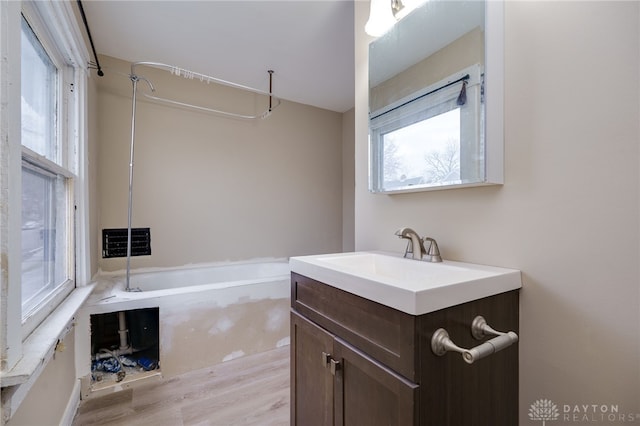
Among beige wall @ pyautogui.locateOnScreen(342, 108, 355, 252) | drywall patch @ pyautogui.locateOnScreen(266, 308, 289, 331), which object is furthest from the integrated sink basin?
beige wall @ pyautogui.locateOnScreen(342, 108, 355, 252)

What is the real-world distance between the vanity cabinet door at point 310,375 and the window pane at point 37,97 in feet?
4.23

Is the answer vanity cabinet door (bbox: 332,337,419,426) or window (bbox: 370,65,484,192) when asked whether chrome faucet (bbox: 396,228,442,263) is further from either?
vanity cabinet door (bbox: 332,337,419,426)

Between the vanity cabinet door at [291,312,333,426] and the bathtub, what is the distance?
Answer: 98 centimetres

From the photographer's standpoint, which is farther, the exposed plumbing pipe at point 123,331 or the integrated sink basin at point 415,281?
the exposed plumbing pipe at point 123,331

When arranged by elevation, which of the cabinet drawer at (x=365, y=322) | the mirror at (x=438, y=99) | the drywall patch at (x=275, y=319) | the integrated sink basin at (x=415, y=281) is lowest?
the drywall patch at (x=275, y=319)

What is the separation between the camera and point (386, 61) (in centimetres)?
130

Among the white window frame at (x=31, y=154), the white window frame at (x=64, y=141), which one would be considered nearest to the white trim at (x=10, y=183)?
the white window frame at (x=31, y=154)

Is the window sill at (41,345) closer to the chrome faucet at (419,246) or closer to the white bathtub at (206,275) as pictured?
the white bathtub at (206,275)

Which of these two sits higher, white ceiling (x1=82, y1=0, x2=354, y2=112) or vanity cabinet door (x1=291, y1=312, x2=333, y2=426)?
white ceiling (x1=82, y1=0, x2=354, y2=112)

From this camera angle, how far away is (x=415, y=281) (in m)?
0.75

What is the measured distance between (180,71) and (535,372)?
250cm

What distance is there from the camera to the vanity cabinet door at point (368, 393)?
2.20 feet

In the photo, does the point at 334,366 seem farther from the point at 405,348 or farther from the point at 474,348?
the point at 474,348

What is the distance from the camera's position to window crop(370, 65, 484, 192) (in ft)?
3.19
